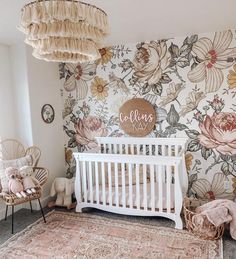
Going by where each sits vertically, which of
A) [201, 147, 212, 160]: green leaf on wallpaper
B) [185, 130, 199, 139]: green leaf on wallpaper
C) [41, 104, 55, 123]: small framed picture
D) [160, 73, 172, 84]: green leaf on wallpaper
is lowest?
[201, 147, 212, 160]: green leaf on wallpaper

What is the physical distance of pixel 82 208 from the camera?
326 centimetres

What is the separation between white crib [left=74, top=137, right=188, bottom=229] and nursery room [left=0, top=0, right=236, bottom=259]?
0.04ft

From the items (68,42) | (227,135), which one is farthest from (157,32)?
(68,42)

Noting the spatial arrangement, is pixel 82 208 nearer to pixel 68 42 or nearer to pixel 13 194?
pixel 13 194

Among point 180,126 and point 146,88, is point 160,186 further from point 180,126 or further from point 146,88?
point 146,88

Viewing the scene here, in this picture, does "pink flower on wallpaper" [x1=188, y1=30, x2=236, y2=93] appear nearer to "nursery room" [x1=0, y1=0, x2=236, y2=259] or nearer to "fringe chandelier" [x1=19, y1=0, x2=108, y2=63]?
"nursery room" [x1=0, y1=0, x2=236, y2=259]

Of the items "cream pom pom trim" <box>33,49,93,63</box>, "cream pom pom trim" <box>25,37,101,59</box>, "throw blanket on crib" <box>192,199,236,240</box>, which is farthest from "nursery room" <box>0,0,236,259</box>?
"cream pom pom trim" <box>25,37,101,59</box>

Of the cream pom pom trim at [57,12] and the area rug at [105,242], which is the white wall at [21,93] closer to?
the area rug at [105,242]

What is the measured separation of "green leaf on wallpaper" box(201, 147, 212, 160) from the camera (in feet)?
10.8

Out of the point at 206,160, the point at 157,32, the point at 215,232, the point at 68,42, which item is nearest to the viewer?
the point at 68,42

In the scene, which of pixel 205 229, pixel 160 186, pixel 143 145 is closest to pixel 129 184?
pixel 160 186

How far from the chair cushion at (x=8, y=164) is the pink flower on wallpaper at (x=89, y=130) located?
910mm

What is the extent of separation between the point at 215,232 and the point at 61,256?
146 cm

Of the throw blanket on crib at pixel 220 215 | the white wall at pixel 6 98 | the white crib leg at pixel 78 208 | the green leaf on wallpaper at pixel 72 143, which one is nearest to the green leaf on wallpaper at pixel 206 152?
the throw blanket on crib at pixel 220 215
